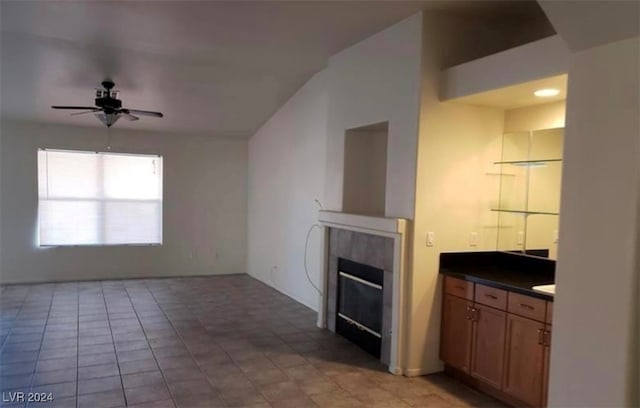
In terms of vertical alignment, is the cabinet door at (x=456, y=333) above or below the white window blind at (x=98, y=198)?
below

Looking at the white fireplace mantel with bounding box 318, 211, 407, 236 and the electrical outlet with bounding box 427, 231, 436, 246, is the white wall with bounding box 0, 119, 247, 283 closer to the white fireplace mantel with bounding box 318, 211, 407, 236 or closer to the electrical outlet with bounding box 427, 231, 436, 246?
the white fireplace mantel with bounding box 318, 211, 407, 236

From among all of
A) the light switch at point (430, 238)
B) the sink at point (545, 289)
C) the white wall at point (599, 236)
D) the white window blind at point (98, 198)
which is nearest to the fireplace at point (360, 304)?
the light switch at point (430, 238)

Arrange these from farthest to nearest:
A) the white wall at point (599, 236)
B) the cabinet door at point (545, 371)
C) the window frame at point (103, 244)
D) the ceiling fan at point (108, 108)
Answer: the window frame at point (103, 244) < the ceiling fan at point (108, 108) < the cabinet door at point (545, 371) < the white wall at point (599, 236)

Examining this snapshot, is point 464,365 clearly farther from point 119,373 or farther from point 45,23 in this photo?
point 45,23

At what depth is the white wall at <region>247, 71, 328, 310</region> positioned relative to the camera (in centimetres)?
574

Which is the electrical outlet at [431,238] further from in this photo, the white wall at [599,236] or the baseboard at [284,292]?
the baseboard at [284,292]

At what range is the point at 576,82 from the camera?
1938 millimetres

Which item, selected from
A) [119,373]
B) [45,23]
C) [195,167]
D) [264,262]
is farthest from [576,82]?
[195,167]

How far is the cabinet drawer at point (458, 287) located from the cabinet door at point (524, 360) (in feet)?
1.29

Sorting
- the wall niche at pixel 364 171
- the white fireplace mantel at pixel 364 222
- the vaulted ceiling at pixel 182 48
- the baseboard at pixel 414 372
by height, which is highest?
the vaulted ceiling at pixel 182 48

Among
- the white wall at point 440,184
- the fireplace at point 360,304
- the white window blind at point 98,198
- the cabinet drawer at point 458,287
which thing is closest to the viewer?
the cabinet drawer at point 458,287

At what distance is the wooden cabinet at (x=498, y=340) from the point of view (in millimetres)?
2939

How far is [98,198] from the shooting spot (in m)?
7.31

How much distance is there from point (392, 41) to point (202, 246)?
5.28 metres
